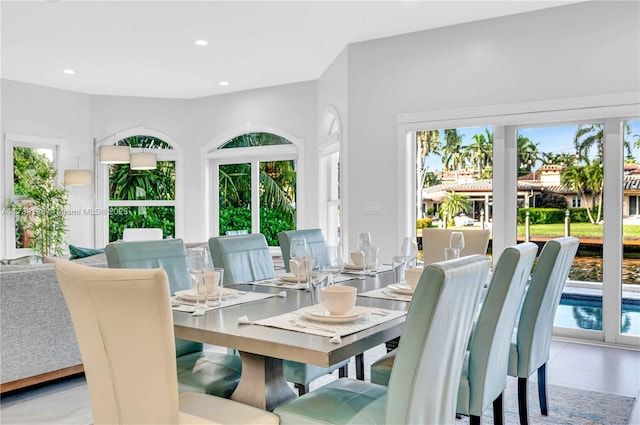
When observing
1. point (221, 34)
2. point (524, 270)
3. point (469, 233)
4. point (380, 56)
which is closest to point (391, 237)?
point (469, 233)

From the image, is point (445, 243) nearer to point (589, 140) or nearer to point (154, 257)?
point (589, 140)

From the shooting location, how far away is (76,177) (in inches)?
264

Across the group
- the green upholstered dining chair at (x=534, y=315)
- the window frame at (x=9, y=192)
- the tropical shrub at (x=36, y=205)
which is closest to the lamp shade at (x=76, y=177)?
the tropical shrub at (x=36, y=205)

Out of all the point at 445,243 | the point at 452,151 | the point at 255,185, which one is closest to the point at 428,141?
the point at 452,151

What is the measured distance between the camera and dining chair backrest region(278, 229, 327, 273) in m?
3.42

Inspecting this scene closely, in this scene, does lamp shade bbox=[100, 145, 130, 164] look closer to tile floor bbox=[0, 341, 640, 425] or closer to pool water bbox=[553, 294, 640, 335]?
tile floor bbox=[0, 341, 640, 425]

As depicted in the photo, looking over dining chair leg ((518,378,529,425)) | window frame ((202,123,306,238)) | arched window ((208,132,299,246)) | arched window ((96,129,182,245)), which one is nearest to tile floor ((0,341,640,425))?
dining chair leg ((518,378,529,425))

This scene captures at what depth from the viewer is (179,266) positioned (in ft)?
8.52

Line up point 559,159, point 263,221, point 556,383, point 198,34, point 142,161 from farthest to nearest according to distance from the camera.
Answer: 1. point 263,221
2. point 142,161
3. point 198,34
4. point 559,159
5. point 556,383

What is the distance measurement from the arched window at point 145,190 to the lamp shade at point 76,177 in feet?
2.44

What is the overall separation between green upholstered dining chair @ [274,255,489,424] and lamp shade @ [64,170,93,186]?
5.87 m

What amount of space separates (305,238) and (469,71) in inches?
89.4

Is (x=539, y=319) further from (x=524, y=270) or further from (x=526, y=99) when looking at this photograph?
(x=526, y=99)

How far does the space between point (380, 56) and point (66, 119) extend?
4519 millimetres
